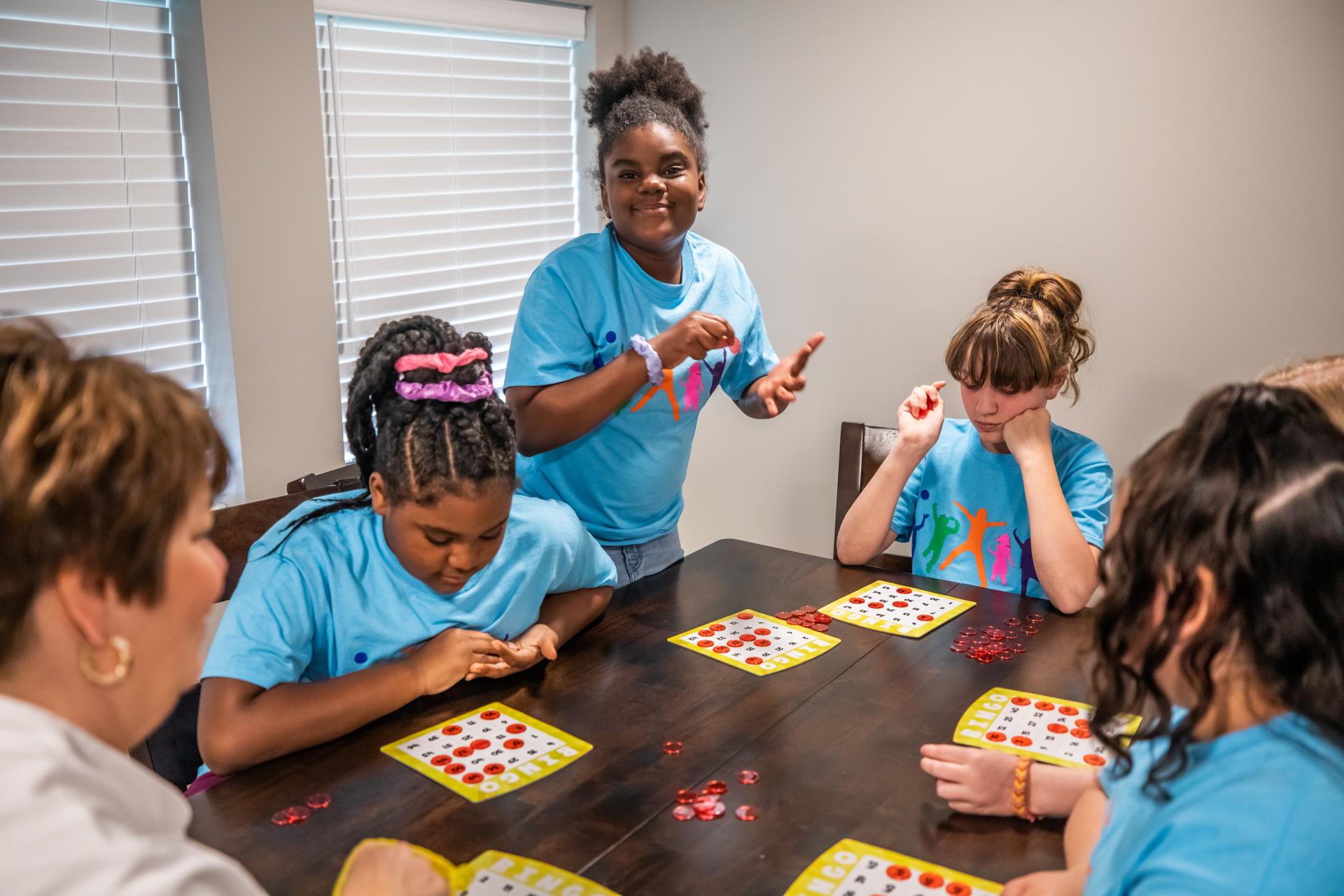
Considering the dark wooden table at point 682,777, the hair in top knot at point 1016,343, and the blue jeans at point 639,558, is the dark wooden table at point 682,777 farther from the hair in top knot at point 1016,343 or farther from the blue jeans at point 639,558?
the hair in top knot at point 1016,343

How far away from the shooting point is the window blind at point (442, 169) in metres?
2.90

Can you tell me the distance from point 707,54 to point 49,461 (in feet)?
10.1

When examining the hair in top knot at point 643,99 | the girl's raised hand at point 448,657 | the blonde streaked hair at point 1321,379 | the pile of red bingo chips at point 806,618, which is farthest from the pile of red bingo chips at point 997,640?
the hair in top knot at point 643,99

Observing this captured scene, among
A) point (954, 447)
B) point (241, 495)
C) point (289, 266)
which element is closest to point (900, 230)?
point (954, 447)

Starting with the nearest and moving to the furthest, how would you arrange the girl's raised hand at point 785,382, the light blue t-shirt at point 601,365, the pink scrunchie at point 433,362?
the pink scrunchie at point 433,362 < the light blue t-shirt at point 601,365 < the girl's raised hand at point 785,382

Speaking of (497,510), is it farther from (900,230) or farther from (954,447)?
(900,230)

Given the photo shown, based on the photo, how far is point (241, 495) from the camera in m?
2.60

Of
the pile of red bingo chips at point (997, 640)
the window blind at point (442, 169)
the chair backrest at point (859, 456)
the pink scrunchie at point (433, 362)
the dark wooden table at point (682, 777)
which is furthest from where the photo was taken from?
the window blind at point (442, 169)

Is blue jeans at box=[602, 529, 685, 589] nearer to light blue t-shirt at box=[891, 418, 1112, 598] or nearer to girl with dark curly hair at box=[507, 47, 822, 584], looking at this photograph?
girl with dark curly hair at box=[507, 47, 822, 584]

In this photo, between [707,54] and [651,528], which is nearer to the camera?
[651,528]

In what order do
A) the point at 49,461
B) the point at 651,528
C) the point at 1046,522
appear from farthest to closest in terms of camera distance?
the point at 651,528 → the point at 1046,522 → the point at 49,461

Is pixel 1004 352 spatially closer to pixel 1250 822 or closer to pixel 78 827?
pixel 1250 822

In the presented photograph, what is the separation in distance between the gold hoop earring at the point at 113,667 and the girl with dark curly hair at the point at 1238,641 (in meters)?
0.78

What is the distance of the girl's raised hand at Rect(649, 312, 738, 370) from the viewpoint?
1.92 metres
